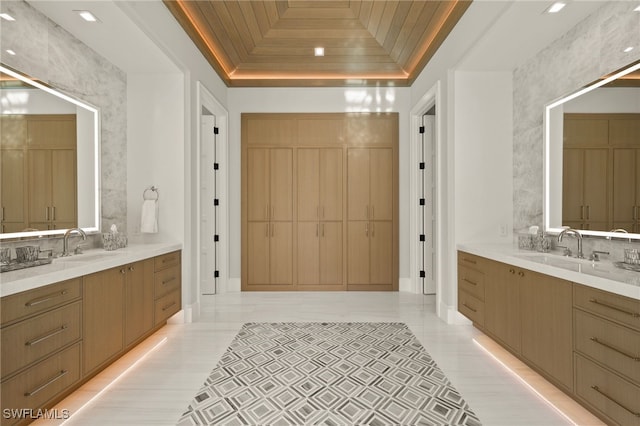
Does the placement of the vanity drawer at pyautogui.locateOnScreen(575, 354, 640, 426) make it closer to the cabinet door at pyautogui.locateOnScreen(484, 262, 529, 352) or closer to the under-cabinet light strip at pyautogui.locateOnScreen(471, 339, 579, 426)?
the under-cabinet light strip at pyautogui.locateOnScreen(471, 339, 579, 426)

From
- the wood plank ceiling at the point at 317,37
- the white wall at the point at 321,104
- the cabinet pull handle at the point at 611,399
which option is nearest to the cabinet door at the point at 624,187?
the cabinet pull handle at the point at 611,399

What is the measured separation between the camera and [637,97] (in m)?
2.27

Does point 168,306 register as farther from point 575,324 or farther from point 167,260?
point 575,324

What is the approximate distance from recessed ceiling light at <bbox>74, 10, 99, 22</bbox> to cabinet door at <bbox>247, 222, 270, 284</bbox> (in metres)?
3.08

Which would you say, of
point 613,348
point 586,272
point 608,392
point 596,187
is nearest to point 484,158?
point 596,187

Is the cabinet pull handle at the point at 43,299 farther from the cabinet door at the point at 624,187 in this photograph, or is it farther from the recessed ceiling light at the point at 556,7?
the recessed ceiling light at the point at 556,7

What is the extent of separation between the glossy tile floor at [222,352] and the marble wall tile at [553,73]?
4.83ft

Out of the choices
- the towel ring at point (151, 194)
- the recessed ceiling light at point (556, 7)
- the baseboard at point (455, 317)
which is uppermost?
the recessed ceiling light at point (556, 7)

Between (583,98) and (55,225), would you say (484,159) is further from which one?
(55,225)

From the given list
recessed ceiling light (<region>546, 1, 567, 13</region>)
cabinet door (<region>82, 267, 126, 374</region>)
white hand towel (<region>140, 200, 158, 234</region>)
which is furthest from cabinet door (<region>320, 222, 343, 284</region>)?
recessed ceiling light (<region>546, 1, 567, 13</region>)

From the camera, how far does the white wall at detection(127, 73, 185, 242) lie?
11.9ft

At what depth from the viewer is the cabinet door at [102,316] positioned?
7.08 ft

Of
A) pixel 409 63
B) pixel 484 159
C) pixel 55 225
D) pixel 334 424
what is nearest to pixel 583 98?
pixel 484 159

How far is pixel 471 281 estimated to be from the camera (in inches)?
128
